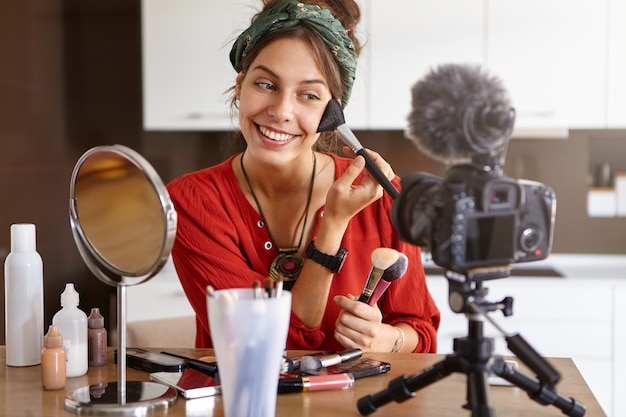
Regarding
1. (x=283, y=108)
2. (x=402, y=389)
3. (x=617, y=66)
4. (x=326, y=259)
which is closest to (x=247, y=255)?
(x=326, y=259)

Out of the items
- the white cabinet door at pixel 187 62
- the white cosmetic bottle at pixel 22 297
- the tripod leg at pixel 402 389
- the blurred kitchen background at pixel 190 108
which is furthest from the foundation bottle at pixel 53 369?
the white cabinet door at pixel 187 62

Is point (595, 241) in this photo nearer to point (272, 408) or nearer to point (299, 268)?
point (299, 268)

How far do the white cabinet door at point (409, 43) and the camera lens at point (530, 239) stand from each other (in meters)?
2.05

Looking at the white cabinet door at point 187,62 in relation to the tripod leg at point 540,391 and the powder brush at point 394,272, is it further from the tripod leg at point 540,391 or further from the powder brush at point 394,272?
the tripod leg at point 540,391

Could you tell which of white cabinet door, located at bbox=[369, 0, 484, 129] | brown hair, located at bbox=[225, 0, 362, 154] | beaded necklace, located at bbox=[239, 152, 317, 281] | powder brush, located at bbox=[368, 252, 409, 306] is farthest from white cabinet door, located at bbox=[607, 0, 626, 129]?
powder brush, located at bbox=[368, 252, 409, 306]

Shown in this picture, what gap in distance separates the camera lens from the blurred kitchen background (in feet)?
6.25

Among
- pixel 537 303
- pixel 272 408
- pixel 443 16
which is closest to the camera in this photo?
pixel 272 408

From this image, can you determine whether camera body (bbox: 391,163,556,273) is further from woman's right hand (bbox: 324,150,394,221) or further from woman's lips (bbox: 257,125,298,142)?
woman's lips (bbox: 257,125,298,142)

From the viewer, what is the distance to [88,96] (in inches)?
126

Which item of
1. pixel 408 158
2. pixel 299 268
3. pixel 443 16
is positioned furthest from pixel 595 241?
pixel 299 268

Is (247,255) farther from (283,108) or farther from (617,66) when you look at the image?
(617,66)

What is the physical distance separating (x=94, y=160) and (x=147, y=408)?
1.00 ft

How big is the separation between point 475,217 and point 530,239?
83mm

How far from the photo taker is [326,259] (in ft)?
4.56
